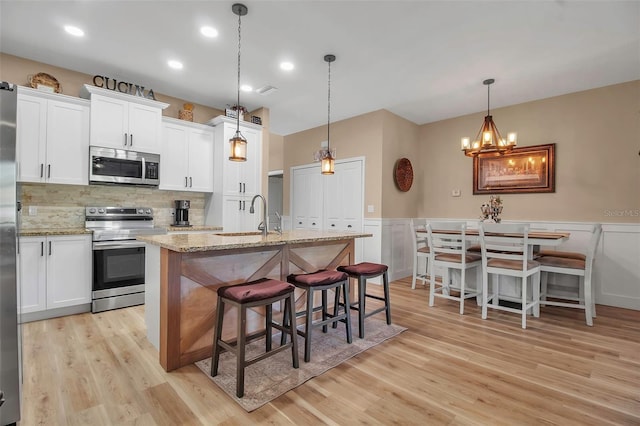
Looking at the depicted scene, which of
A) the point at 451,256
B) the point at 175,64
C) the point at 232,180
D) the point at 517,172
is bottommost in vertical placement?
the point at 451,256

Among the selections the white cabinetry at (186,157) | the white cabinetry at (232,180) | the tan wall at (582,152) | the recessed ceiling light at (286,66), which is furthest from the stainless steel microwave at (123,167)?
the tan wall at (582,152)

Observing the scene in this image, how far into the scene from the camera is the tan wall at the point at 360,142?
5027 millimetres

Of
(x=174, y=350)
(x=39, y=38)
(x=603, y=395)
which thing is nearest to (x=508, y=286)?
(x=603, y=395)

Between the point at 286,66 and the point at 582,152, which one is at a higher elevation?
the point at 286,66

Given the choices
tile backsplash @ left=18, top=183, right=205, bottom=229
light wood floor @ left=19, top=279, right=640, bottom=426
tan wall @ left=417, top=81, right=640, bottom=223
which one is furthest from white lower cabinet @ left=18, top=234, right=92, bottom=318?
tan wall @ left=417, top=81, right=640, bottom=223

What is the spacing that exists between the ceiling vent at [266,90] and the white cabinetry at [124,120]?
1.26 meters

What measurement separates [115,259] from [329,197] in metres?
3.43

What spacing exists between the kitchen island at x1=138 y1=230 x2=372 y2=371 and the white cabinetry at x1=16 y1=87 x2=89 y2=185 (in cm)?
185

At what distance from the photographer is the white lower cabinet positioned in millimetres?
3100

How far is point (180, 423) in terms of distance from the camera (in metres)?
1.68

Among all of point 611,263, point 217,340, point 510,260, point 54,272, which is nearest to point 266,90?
point 54,272

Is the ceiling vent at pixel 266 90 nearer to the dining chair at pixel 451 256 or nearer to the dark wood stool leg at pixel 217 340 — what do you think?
the dining chair at pixel 451 256

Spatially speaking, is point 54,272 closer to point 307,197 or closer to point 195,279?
point 195,279

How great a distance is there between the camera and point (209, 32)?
291cm
